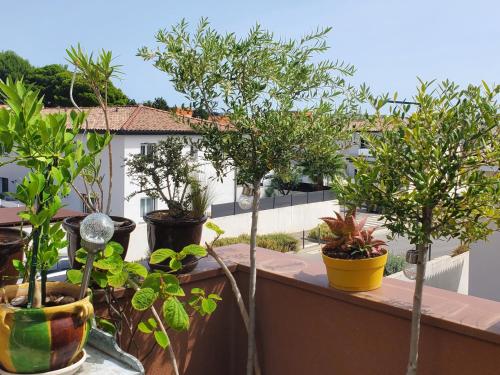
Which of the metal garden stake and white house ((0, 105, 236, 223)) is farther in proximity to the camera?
white house ((0, 105, 236, 223))

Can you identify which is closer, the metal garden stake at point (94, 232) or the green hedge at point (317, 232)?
the metal garden stake at point (94, 232)

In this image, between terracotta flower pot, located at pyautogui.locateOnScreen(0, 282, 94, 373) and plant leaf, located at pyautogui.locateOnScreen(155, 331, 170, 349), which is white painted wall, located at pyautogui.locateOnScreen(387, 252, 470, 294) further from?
terracotta flower pot, located at pyautogui.locateOnScreen(0, 282, 94, 373)

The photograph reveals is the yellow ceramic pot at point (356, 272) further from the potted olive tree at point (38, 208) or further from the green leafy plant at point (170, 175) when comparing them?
the potted olive tree at point (38, 208)

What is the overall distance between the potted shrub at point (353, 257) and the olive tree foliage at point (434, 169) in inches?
12.5

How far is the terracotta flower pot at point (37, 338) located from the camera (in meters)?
1.22

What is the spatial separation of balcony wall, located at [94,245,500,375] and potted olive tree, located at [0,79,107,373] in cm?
71

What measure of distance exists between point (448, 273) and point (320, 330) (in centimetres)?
794

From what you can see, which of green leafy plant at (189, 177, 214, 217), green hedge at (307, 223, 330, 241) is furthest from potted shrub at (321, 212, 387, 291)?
green hedge at (307, 223, 330, 241)

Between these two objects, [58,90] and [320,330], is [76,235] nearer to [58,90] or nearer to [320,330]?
[320,330]

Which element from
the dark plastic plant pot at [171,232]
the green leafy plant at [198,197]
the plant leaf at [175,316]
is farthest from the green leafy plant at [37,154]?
the green leafy plant at [198,197]

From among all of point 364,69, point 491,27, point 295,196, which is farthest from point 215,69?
point 295,196

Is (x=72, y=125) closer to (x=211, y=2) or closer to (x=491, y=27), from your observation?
(x=211, y=2)

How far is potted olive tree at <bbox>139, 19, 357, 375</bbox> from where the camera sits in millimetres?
2010

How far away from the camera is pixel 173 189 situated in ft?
7.53
